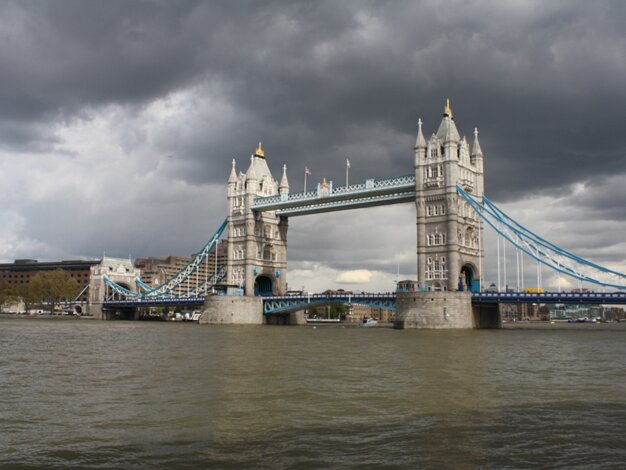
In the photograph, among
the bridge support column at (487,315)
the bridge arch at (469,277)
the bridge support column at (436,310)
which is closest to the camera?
the bridge support column at (436,310)

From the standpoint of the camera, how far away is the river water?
13.9 meters

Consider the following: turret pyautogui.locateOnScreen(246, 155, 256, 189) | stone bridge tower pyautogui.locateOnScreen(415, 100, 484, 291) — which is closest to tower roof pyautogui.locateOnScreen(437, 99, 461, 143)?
stone bridge tower pyautogui.locateOnScreen(415, 100, 484, 291)

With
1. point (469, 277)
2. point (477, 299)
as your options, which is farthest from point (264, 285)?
point (477, 299)

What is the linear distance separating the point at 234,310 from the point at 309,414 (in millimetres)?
84267

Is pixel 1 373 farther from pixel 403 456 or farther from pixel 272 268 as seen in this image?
pixel 272 268

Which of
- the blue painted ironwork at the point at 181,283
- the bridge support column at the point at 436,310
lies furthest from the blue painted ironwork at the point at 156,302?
the bridge support column at the point at 436,310

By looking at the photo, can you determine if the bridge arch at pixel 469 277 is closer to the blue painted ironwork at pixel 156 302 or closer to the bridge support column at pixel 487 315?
the bridge support column at pixel 487 315

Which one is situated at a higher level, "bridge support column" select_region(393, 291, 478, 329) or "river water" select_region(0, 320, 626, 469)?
"bridge support column" select_region(393, 291, 478, 329)

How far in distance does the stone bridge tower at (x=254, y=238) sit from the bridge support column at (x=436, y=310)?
38.4 metres

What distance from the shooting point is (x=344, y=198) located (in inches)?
3760

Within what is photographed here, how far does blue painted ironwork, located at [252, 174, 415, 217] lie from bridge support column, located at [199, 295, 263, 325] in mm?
15824

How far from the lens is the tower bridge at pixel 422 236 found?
250 feet

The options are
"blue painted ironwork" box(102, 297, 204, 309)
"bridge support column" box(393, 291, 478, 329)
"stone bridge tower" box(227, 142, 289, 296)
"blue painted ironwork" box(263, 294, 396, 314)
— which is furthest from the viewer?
"blue painted ironwork" box(102, 297, 204, 309)

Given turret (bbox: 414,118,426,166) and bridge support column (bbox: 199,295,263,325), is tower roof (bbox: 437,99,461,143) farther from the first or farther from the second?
bridge support column (bbox: 199,295,263,325)
